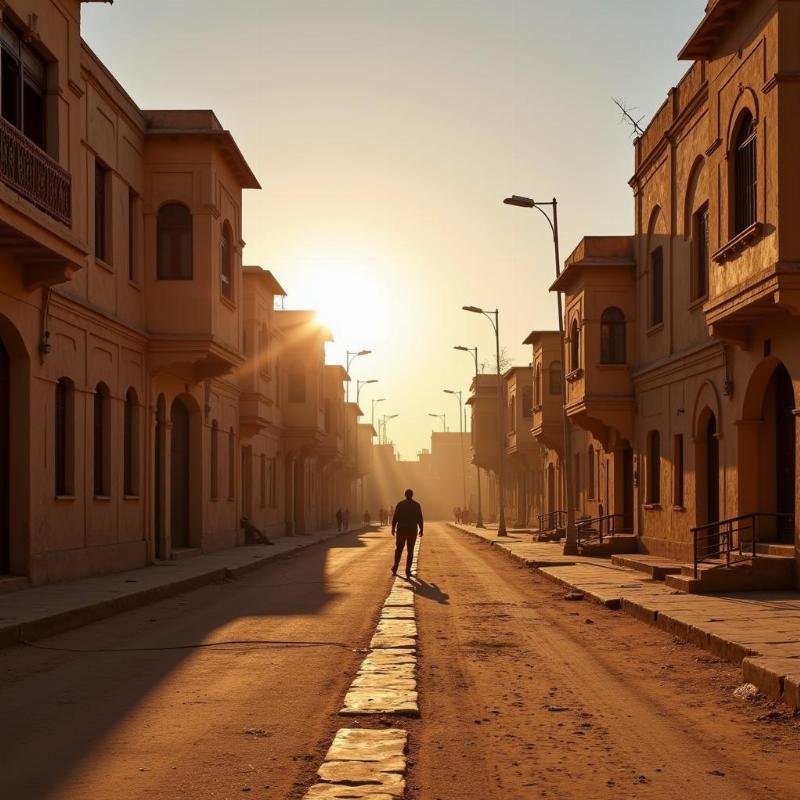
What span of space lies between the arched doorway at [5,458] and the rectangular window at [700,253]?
13239 mm

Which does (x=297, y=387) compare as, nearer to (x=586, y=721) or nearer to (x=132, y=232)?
(x=132, y=232)

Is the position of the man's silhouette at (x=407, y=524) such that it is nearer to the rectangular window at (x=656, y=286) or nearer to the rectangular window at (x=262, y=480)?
the rectangular window at (x=656, y=286)

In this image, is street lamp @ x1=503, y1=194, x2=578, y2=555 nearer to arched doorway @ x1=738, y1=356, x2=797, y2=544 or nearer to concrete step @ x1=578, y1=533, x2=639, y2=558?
concrete step @ x1=578, y1=533, x2=639, y2=558

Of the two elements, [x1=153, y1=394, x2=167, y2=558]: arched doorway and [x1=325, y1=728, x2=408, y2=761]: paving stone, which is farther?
[x1=153, y1=394, x2=167, y2=558]: arched doorway

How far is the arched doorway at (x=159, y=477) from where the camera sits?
27.0 m

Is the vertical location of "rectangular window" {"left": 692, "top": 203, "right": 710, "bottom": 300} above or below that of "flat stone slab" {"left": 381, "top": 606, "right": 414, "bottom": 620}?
above

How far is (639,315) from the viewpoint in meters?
29.6

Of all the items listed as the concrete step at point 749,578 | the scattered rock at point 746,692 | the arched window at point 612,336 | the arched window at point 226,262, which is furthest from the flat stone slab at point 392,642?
the arched window at point 612,336

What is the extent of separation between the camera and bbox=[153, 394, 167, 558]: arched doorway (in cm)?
2702

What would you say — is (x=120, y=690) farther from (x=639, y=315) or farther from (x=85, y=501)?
(x=639, y=315)

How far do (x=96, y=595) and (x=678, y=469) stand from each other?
44.0ft

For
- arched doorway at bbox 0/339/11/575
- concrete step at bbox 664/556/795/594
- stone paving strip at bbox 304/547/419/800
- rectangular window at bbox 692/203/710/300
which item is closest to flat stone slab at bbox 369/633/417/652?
stone paving strip at bbox 304/547/419/800

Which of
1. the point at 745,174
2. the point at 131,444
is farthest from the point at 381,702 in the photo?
the point at 131,444

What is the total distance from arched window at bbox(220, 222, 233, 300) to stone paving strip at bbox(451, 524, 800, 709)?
11063mm
